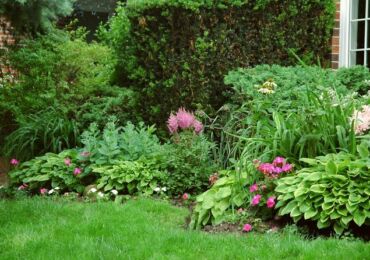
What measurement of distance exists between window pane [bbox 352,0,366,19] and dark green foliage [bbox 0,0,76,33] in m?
4.04

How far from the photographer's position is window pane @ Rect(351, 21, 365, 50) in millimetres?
8375

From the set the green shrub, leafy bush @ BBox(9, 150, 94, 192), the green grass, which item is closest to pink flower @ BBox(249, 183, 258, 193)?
the green grass

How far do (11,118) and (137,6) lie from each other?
3.08m

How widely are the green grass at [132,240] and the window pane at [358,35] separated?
428cm

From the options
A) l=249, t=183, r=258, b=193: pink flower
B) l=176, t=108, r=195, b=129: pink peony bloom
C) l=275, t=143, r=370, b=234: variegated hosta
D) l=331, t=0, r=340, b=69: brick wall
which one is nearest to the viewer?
l=275, t=143, r=370, b=234: variegated hosta

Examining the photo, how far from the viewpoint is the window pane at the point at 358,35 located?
27.5 ft

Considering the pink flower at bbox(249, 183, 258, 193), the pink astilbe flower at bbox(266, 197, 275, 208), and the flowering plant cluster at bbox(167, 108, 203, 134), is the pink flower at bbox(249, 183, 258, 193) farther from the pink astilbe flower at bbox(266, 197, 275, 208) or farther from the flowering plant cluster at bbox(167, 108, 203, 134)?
the flowering plant cluster at bbox(167, 108, 203, 134)

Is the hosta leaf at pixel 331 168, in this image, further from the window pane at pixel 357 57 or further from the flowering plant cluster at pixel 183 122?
the window pane at pixel 357 57

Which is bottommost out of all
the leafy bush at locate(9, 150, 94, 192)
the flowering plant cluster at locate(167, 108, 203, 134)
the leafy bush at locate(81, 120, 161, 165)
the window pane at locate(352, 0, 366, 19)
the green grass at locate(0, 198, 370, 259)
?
the green grass at locate(0, 198, 370, 259)

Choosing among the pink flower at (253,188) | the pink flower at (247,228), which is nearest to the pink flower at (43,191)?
the pink flower at (253,188)

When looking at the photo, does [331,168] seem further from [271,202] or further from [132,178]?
[132,178]

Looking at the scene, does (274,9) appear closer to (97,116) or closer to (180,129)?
(180,129)

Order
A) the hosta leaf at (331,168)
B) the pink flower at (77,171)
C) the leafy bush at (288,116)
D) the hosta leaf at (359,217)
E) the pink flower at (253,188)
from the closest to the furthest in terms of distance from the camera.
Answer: the hosta leaf at (359,217) < the hosta leaf at (331,168) < the pink flower at (253,188) < the leafy bush at (288,116) < the pink flower at (77,171)

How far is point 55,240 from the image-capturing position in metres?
4.43
